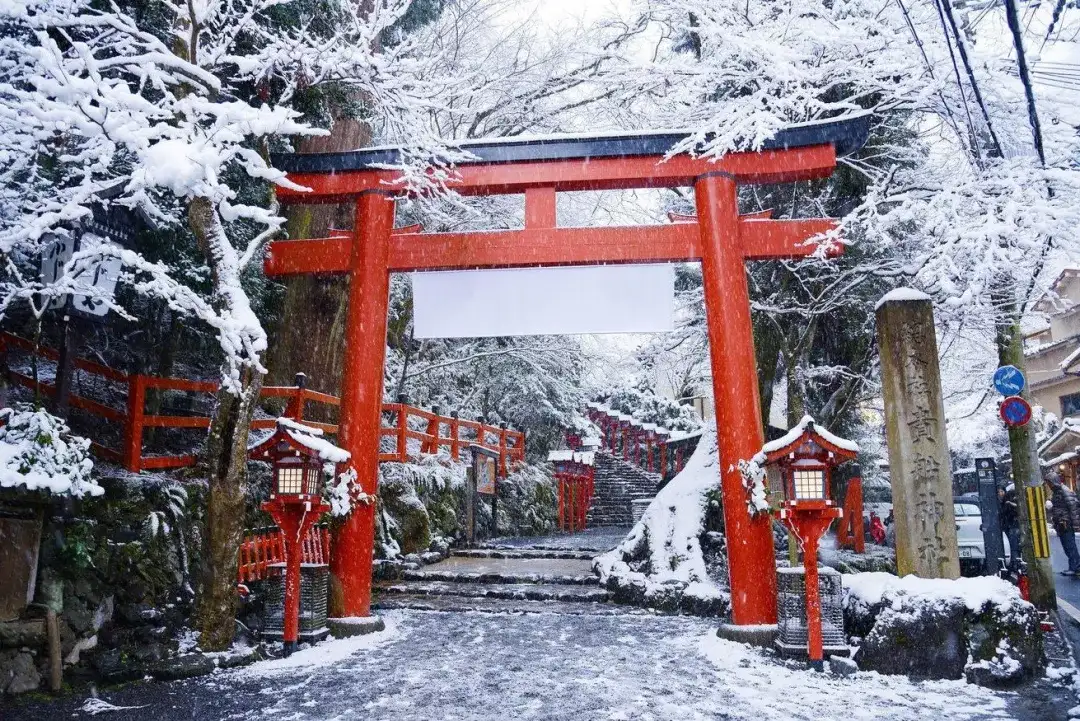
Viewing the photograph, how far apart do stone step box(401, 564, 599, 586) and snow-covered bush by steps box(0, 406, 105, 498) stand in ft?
19.8

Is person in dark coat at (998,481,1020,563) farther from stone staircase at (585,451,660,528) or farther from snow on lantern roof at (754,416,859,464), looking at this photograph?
stone staircase at (585,451,660,528)

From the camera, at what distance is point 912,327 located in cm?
708

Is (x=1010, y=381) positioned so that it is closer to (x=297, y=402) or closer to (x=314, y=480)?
(x=314, y=480)

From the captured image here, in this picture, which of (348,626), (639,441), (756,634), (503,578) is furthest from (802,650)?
(639,441)

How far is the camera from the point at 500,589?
10.5 m

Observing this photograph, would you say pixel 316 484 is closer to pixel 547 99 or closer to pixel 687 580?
pixel 687 580

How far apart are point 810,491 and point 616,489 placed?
19.8m

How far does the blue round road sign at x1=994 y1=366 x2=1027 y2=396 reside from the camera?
28.0 ft

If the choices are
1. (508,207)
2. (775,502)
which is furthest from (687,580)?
(508,207)

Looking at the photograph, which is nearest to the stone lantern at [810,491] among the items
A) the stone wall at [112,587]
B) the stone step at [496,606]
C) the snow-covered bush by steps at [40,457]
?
the stone step at [496,606]

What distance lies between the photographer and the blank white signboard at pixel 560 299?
8398mm

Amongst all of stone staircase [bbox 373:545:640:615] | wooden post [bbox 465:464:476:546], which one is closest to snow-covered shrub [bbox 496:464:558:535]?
wooden post [bbox 465:464:476:546]

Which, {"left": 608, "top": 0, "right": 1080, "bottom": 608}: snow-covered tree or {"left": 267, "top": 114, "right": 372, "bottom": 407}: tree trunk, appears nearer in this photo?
{"left": 608, "top": 0, "right": 1080, "bottom": 608}: snow-covered tree

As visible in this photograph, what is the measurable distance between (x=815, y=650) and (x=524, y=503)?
13488mm
